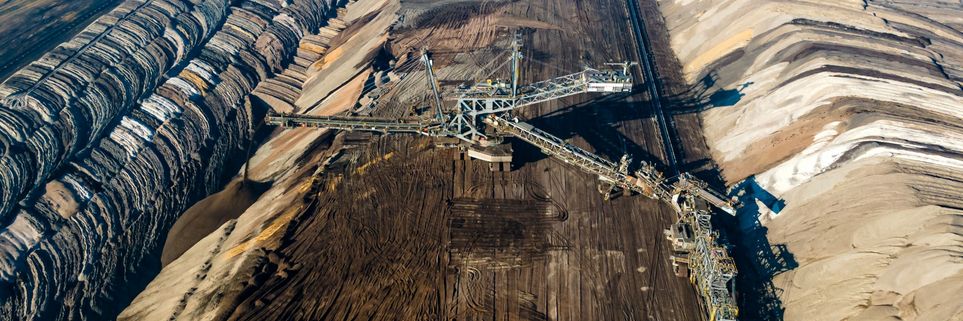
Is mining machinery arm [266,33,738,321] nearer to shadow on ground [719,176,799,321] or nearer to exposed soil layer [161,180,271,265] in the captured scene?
shadow on ground [719,176,799,321]

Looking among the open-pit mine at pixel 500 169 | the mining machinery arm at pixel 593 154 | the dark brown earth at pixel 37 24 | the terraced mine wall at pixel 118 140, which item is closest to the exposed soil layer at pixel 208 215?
the open-pit mine at pixel 500 169

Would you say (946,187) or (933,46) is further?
(933,46)

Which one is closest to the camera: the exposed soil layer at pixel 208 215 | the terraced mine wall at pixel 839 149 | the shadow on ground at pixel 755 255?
the terraced mine wall at pixel 839 149

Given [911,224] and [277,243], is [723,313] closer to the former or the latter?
[911,224]

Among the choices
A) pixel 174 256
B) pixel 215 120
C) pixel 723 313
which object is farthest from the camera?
pixel 215 120

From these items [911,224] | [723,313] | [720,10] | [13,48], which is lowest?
[723,313]

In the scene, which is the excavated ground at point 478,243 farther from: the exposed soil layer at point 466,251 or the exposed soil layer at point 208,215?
the exposed soil layer at point 208,215

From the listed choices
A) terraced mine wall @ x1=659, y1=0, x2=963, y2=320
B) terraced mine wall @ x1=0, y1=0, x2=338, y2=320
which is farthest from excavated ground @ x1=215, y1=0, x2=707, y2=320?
terraced mine wall @ x1=0, y1=0, x2=338, y2=320

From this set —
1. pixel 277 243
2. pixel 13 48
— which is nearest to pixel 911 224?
pixel 277 243
